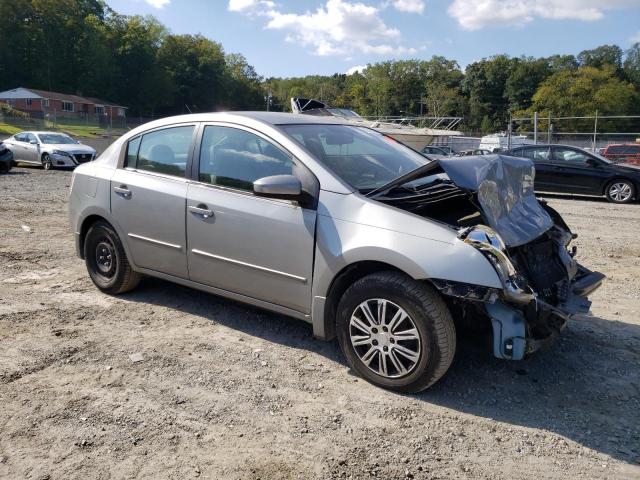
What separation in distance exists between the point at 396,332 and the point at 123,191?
284cm

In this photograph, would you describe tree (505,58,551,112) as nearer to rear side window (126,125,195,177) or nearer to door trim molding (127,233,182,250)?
rear side window (126,125,195,177)

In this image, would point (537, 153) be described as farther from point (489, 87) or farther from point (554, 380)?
point (489, 87)

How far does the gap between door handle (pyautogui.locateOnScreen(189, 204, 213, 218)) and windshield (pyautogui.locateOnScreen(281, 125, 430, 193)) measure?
85cm

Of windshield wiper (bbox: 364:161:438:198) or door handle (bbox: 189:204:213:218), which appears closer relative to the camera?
windshield wiper (bbox: 364:161:438:198)

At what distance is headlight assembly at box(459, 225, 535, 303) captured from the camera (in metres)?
3.16

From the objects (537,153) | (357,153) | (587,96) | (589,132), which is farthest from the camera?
(587,96)

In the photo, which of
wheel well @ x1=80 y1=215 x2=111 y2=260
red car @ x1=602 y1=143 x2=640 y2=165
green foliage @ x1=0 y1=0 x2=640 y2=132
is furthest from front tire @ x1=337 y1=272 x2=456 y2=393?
green foliage @ x1=0 y1=0 x2=640 y2=132

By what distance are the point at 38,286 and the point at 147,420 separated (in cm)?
316

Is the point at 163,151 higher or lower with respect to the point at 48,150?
higher

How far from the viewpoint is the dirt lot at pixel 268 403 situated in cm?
285

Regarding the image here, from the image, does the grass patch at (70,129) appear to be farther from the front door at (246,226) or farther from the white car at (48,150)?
the front door at (246,226)

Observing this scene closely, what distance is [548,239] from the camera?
4.14 metres

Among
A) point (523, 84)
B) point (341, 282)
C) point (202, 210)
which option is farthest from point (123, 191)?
point (523, 84)

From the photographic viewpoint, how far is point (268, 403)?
3.44 m
